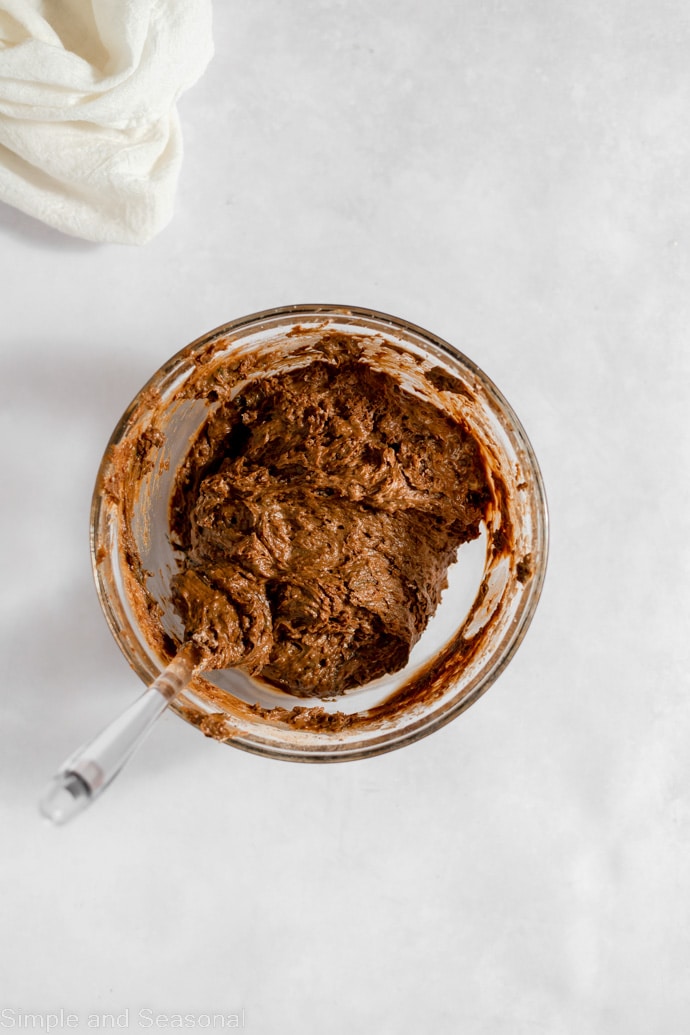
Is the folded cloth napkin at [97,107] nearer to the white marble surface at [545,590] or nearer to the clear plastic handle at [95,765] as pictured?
the white marble surface at [545,590]

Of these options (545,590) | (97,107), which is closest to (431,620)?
(545,590)

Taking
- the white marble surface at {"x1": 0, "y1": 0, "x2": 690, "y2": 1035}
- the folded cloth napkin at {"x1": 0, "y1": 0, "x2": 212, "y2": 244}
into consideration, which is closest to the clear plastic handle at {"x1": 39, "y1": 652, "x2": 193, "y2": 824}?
the white marble surface at {"x1": 0, "y1": 0, "x2": 690, "y2": 1035}

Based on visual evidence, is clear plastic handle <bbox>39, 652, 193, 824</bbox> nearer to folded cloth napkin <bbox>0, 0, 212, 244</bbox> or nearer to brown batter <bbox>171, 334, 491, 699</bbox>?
brown batter <bbox>171, 334, 491, 699</bbox>

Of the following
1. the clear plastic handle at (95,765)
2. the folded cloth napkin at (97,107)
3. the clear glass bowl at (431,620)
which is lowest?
the clear plastic handle at (95,765)

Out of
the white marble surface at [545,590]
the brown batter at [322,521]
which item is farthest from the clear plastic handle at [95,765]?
the white marble surface at [545,590]

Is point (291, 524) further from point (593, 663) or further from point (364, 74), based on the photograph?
point (364, 74)

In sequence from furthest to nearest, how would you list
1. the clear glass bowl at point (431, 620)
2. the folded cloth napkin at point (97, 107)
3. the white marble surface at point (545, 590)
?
the white marble surface at point (545, 590)
the folded cloth napkin at point (97, 107)
the clear glass bowl at point (431, 620)

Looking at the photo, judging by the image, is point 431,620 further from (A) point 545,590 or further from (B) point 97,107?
(B) point 97,107
